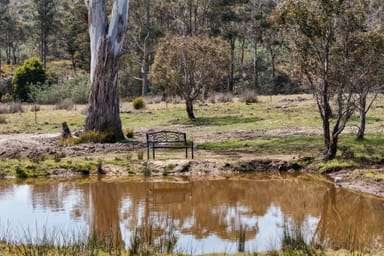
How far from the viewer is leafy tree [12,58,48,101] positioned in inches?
1950

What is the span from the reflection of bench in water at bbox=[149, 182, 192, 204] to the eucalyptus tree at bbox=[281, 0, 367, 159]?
4698mm

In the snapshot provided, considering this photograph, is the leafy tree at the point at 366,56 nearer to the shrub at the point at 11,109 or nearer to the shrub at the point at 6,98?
the shrub at the point at 11,109

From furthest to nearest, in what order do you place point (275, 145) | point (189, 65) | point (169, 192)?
point (189, 65) < point (275, 145) < point (169, 192)

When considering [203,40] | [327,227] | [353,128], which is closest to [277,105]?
[203,40]

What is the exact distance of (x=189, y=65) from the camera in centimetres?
3092

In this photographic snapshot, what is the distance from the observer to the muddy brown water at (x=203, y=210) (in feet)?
31.9

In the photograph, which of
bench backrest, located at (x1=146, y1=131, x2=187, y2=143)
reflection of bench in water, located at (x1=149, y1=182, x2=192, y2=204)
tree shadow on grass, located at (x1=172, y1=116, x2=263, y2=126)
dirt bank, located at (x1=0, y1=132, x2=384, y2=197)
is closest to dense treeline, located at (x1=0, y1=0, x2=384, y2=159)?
tree shadow on grass, located at (x1=172, y1=116, x2=263, y2=126)

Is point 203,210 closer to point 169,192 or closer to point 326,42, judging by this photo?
point 169,192

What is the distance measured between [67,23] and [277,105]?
36.6 m

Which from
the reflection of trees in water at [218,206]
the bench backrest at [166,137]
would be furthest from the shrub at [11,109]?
the reflection of trees in water at [218,206]

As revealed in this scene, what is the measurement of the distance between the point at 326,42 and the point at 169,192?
6.25 metres

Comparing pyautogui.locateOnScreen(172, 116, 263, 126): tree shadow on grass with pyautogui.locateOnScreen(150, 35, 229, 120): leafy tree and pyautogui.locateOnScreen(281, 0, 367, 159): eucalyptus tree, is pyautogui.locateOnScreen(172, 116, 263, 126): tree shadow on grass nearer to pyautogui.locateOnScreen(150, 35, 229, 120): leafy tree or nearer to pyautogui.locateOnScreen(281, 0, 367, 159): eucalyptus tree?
pyautogui.locateOnScreen(150, 35, 229, 120): leafy tree

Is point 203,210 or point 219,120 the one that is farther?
point 219,120

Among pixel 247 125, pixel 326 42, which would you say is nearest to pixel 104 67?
pixel 247 125
